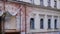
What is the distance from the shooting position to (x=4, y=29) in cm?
1639

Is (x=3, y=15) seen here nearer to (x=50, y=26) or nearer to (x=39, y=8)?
(x=39, y=8)

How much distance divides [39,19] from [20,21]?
4.00 meters

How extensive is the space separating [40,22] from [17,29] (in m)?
4.62

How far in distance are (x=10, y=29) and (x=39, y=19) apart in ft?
15.4

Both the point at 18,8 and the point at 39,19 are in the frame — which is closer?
the point at 18,8

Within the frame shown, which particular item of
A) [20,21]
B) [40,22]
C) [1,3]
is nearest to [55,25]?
[40,22]

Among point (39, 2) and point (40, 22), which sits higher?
point (39, 2)

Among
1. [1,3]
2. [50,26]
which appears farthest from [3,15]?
[50,26]

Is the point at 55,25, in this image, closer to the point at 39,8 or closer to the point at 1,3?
the point at 39,8

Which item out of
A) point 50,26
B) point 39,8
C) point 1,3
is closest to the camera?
point 1,3

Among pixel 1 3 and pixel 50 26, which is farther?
pixel 50 26

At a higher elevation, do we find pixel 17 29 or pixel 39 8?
pixel 39 8

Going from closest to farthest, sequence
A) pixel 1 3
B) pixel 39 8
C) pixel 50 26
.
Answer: pixel 1 3 < pixel 39 8 < pixel 50 26

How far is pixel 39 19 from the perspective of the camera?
20.8 m
